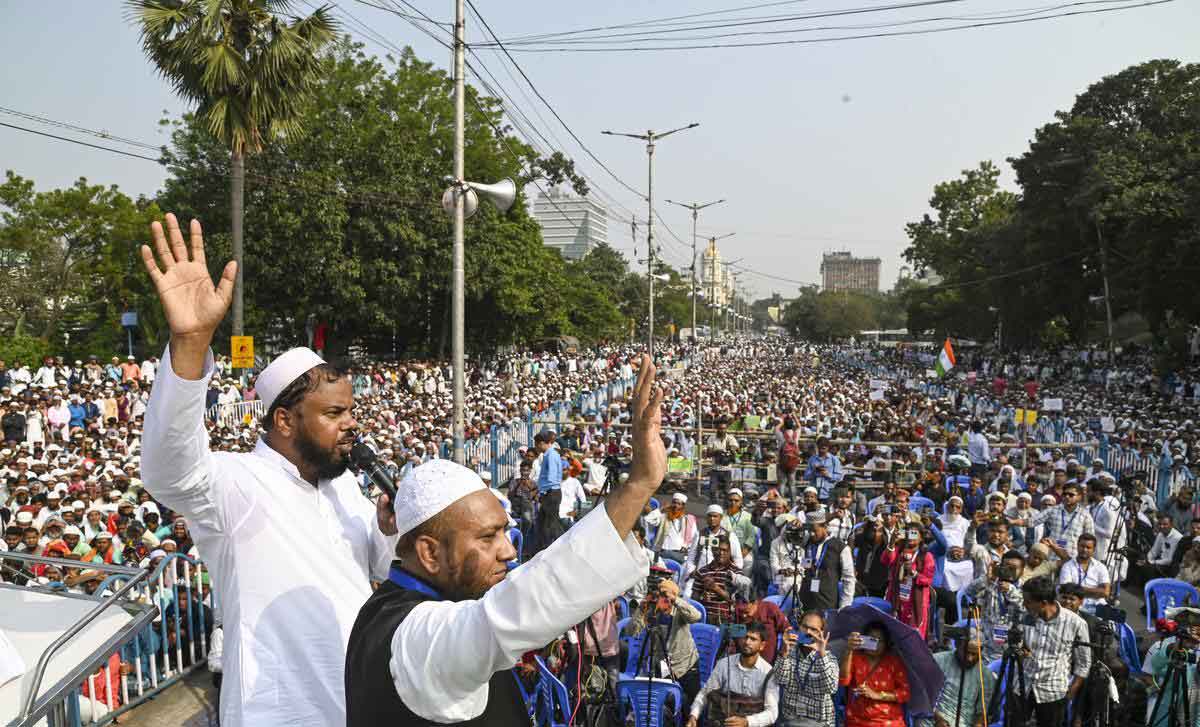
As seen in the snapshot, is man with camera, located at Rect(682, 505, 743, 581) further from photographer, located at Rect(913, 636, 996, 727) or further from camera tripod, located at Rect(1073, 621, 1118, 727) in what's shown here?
camera tripod, located at Rect(1073, 621, 1118, 727)

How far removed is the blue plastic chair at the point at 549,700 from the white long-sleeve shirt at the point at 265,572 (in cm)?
341

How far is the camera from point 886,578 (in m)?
8.03

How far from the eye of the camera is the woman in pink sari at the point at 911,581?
23.8 feet

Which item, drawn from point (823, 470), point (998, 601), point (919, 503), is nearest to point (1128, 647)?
point (998, 601)

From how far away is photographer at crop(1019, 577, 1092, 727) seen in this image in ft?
18.4

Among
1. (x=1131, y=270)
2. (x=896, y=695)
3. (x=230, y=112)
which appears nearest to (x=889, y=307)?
(x=1131, y=270)

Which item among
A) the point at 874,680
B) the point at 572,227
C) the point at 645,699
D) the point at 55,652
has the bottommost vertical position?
the point at 645,699

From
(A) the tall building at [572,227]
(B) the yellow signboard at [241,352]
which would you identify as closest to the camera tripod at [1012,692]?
(B) the yellow signboard at [241,352]

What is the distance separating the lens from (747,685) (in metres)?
5.51

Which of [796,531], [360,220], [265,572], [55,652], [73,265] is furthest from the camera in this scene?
[73,265]

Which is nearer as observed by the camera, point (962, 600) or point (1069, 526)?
point (962, 600)

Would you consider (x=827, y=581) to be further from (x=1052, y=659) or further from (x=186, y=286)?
(x=186, y=286)

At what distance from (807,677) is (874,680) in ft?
1.26

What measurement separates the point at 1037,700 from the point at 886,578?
7.91 ft
